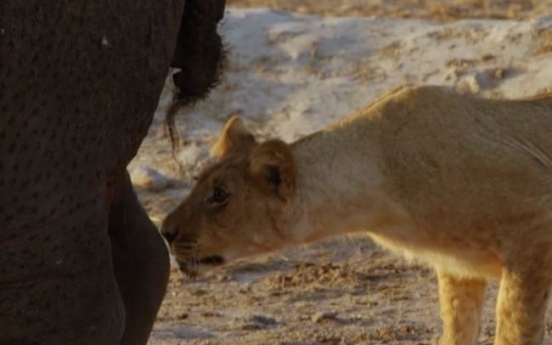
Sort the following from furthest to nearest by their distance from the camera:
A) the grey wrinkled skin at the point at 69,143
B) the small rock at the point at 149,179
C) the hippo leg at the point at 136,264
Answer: the small rock at the point at 149,179 → the hippo leg at the point at 136,264 → the grey wrinkled skin at the point at 69,143

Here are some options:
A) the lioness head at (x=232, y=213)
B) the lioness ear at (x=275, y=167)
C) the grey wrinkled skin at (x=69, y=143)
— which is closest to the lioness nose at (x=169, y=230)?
the lioness head at (x=232, y=213)

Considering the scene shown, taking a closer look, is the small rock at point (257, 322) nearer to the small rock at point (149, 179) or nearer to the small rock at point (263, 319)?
the small rock at point (263, 319)

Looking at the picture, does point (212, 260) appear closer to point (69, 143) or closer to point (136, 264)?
point (136, 264)

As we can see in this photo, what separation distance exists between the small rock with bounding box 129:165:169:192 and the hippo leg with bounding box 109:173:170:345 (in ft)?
14.3

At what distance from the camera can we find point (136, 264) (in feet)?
21.4

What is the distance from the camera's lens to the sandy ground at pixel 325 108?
891cm

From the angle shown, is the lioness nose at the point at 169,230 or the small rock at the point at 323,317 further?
the small rock at the point at 323,317

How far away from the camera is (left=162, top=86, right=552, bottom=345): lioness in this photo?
7.50m

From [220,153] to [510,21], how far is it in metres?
4.58

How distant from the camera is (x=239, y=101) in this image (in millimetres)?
11820

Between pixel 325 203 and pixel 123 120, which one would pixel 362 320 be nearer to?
pixel 325 203

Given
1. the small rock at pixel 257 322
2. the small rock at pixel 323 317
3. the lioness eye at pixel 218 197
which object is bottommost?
the small rock at pixel 257 322

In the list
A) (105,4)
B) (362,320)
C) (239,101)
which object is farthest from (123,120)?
(239,101)

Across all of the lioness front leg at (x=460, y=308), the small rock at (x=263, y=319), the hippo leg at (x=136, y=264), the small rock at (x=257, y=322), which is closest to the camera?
the hippo leg at (x=136, y=264)
